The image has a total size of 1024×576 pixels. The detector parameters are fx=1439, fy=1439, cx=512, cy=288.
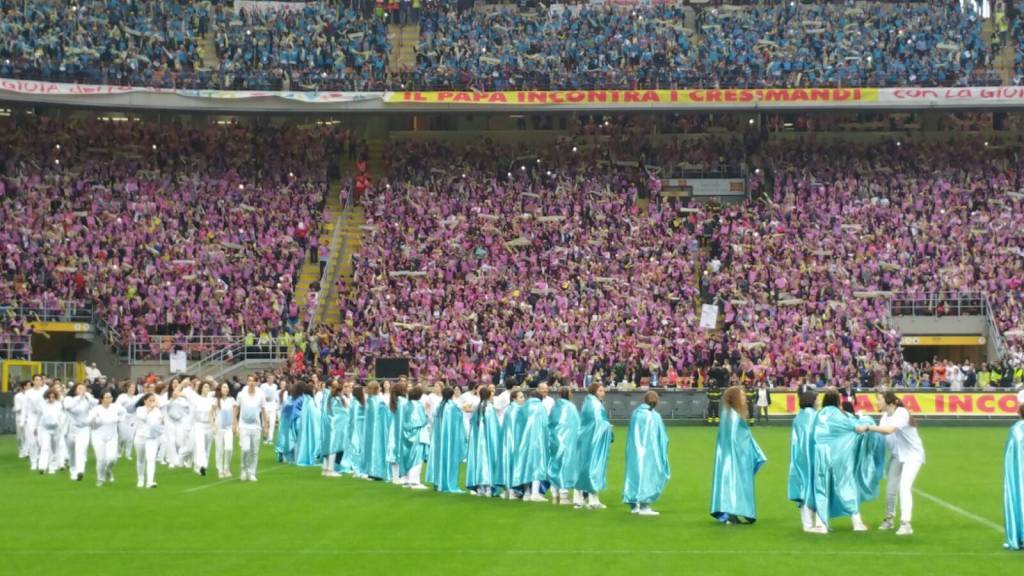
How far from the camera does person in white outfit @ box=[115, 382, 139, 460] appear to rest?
28.6m

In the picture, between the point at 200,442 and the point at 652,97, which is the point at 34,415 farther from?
the point at 652,97

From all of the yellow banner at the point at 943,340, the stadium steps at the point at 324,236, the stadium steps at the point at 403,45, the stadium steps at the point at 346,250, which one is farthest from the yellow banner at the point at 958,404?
the stadium steps at the point at 403,45

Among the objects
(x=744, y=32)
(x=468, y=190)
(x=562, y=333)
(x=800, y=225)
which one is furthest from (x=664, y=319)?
(x=744, y=32)

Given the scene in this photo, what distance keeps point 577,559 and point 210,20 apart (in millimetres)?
53999

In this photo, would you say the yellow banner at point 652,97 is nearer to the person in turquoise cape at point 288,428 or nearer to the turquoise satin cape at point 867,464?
the person in turquoise cape at point 288,428

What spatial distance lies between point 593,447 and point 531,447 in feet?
5.39

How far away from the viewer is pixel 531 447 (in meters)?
23.0

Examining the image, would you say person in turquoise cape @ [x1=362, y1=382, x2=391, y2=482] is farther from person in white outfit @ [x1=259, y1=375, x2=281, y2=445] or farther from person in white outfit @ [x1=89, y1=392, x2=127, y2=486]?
person in white outfit @ [x1=259, y1=375, x2=281, y2=445]

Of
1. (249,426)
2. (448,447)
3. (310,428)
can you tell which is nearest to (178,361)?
(310,428)

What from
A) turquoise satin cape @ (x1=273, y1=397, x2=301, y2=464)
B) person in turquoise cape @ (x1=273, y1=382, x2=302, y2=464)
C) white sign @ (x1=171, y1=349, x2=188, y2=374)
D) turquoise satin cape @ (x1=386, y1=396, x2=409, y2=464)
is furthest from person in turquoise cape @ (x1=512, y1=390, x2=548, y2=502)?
white sign @ (x1=171, y1=349, x2=188, y2=374)

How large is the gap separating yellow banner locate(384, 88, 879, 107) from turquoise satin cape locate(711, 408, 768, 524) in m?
41.4

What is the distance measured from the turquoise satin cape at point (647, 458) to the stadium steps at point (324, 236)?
1334 inches

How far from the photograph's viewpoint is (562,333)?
50.4 m

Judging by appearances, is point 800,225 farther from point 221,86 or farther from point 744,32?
point 221,86
